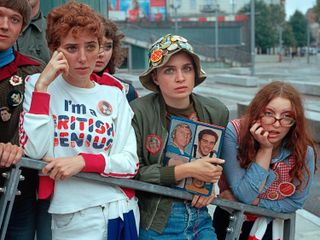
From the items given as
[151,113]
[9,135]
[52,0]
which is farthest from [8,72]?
[52,0]

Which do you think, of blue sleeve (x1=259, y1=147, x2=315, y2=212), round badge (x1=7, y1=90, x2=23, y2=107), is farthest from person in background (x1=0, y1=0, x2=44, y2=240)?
blue sleeve (x1=259, y1=147, x2=315, y2=212)

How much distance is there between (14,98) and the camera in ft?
7.16

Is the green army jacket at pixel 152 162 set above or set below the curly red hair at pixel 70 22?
below

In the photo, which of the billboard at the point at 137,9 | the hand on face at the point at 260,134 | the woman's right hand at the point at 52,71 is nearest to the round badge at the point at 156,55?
the woman's right hand at the point at 52,71

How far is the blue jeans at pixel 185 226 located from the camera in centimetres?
229

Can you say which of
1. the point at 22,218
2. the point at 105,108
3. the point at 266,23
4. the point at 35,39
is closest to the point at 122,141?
the point at 105,108

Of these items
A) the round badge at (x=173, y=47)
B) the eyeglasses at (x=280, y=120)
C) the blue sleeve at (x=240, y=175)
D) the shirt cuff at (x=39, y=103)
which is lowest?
the blue sleeve at (x=240, y=175)

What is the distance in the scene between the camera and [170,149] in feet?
7.55

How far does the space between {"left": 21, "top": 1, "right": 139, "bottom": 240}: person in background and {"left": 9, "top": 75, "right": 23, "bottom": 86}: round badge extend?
0.07 m

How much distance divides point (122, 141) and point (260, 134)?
726 mm

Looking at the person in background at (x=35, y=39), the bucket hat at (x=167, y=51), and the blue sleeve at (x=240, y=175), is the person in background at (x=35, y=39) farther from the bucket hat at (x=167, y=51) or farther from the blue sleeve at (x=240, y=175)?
the blue sleeve at (x=240, y=175)

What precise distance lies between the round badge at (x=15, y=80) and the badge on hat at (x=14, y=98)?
3cm

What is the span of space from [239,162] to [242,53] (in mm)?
52197

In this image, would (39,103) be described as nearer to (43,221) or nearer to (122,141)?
(122,141)
